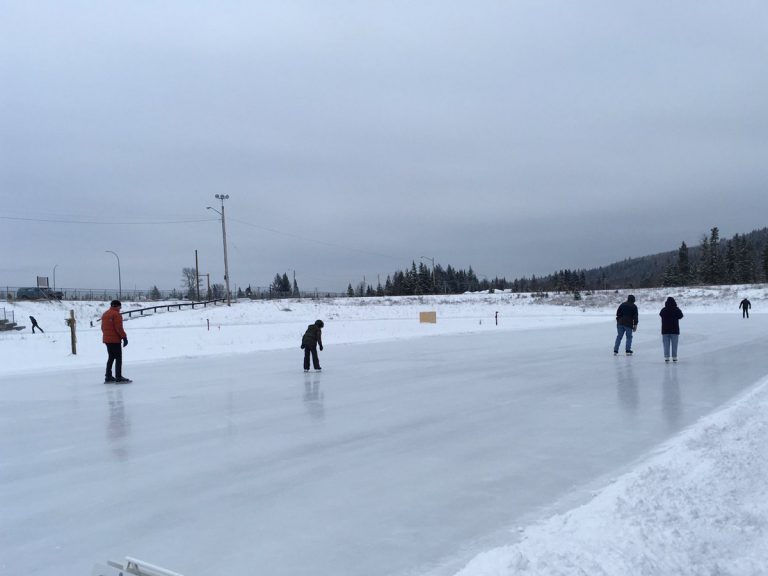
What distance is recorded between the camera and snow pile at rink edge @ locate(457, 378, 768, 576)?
3426 millimetres

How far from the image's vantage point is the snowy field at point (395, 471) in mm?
3854

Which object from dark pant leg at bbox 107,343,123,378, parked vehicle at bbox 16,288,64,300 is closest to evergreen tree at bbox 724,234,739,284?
parked vehicle at bbox 16,288,64,300

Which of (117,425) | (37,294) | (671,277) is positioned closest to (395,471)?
(117,425)

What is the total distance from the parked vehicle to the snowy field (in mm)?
43109

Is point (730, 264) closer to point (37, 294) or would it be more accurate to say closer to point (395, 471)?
point (37, 294)

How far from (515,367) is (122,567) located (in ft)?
39.6

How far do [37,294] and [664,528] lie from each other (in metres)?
59.0

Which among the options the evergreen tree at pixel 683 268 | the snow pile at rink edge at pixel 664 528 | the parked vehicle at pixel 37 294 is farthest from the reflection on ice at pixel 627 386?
the evergreen tree at pixel 683 268

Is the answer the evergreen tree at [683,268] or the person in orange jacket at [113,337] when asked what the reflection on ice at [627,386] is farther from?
the evergreen tree at [683,268]

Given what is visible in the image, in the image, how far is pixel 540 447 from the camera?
662 centimetres

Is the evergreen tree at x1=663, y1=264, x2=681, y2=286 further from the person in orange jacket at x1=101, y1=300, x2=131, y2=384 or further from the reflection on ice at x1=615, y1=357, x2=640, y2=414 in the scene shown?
the person in orange jacket at x1=101, y1=300, x2=131, y2=384

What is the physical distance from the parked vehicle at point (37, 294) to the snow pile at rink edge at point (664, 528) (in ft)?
180

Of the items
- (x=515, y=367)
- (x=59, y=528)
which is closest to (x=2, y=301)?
(x=515, y=367)

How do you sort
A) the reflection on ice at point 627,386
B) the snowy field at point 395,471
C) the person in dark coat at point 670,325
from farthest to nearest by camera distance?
the person in dark coat at point 670,325, the reflection on ice at point 627,386, the snowy field at point 395,471
